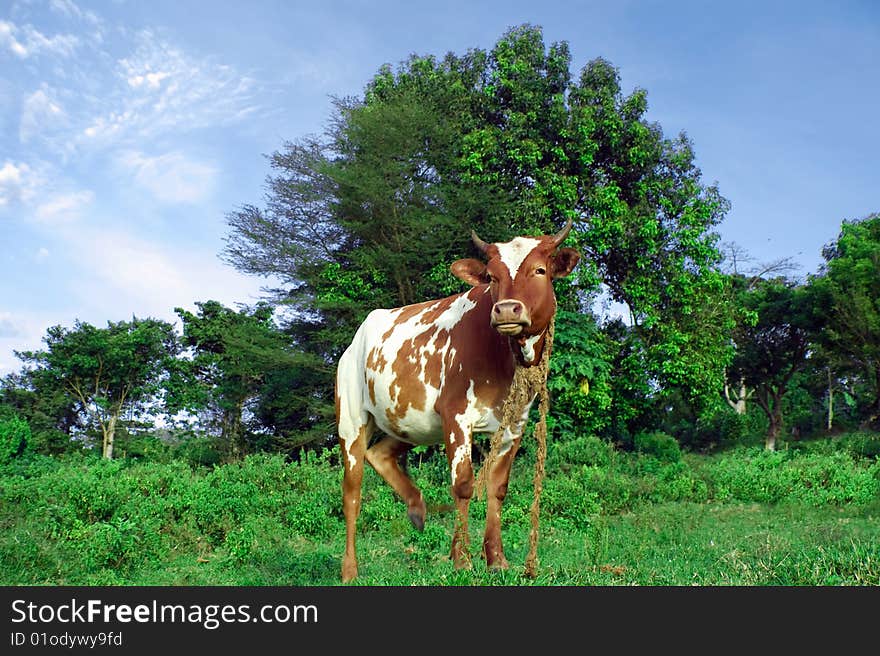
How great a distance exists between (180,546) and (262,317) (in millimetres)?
19940

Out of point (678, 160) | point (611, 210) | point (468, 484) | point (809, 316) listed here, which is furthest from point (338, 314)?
point (809, 316)

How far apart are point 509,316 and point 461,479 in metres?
1.42

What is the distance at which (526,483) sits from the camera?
44.9ft

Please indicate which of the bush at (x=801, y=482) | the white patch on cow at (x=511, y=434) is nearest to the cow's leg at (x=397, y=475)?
the white patch on cow at (x=511, y=434)

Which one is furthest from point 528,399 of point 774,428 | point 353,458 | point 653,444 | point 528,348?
point 774,428

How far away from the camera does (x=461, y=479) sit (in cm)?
521

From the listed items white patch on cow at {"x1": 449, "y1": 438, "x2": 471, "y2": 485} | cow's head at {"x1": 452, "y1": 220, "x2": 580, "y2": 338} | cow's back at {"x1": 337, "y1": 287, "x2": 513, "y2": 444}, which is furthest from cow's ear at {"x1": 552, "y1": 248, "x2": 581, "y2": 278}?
white patch on cow at {"x1": 449, "y1": 438, "x2": 471, "y2": 485}

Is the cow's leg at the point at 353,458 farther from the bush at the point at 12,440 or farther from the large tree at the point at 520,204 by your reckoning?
the bush at the point at 12,440

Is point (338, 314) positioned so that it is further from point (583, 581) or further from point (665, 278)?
point (583, 581)

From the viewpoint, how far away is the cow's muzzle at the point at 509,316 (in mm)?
4609

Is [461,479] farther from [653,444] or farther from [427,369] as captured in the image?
[653,444]

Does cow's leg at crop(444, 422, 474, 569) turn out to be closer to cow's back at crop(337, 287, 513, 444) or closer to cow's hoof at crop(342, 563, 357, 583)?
cow's back at crop(337, 287, 513, 444)

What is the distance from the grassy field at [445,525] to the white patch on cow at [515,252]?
2.19 m

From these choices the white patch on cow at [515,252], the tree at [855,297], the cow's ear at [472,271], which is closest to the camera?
the white patch on cow at [515,252]
